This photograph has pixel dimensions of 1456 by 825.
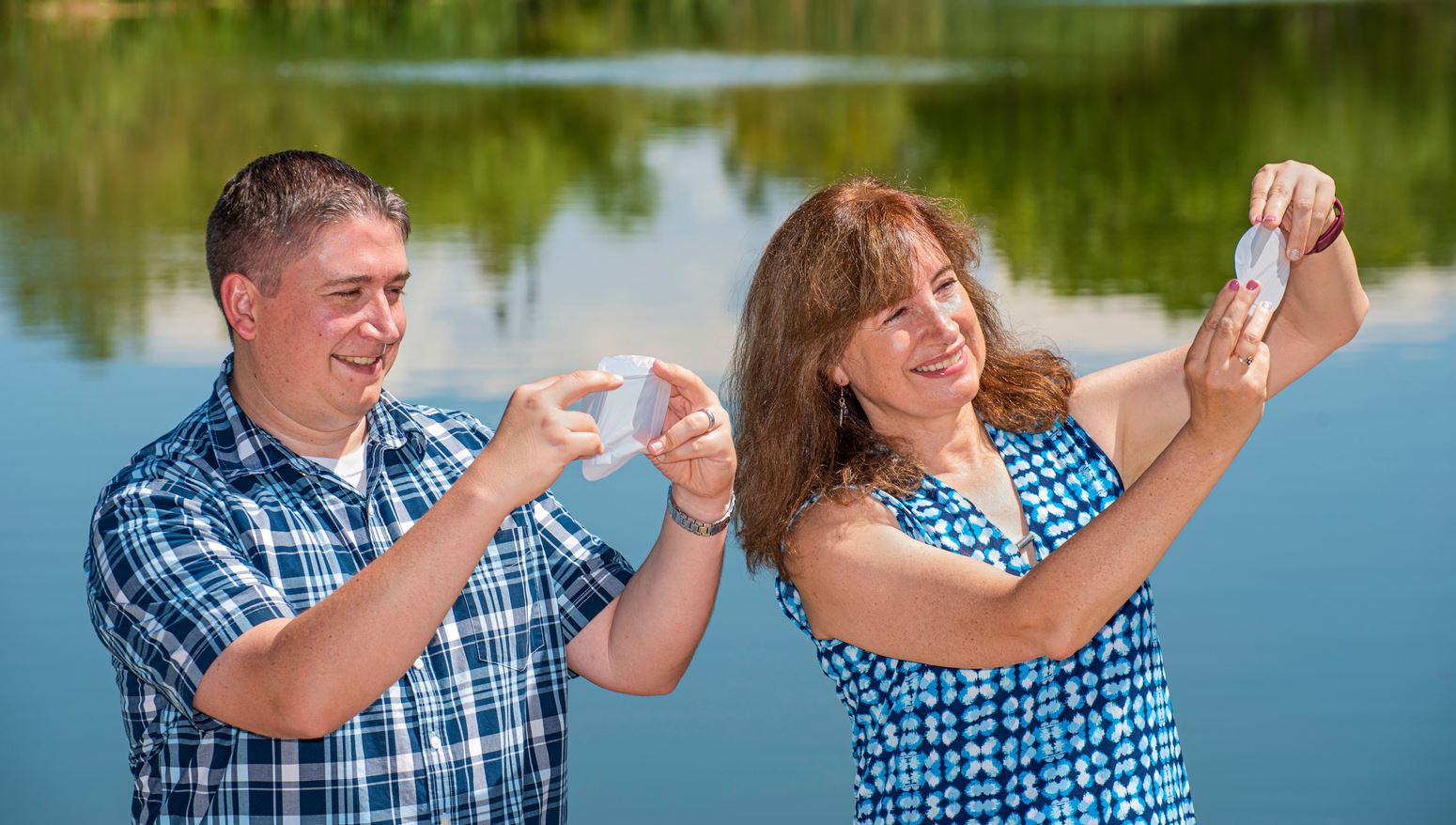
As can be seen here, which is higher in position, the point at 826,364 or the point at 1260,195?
the point at 1260,195

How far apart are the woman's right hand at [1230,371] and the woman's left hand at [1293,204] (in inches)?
13.4

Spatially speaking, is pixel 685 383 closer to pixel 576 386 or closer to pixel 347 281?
pixel 576 386

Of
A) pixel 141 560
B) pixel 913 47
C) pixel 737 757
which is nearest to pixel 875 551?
pixel 141 560

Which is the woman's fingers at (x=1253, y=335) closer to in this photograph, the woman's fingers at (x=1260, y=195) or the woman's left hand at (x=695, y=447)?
the woman's fingers at (x=1260, y=195)

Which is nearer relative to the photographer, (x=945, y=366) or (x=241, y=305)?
(x=241, y=305)

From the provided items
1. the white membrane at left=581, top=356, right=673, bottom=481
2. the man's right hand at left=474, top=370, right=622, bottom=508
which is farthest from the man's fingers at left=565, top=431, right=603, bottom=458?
the white membrane at left=581, top=356, right=673, bottom=481

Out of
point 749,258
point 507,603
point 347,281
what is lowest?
point 749,258

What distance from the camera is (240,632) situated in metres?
2.14

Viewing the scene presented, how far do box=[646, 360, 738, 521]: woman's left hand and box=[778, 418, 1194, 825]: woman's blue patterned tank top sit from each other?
25 cm

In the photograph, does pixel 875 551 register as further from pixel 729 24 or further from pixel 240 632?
pixel 729 24

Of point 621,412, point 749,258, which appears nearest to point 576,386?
point 621,412

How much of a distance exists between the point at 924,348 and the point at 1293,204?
57 centimetres

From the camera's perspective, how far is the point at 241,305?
8.01ft

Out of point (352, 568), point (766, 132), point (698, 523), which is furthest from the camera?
point (766, 132)
